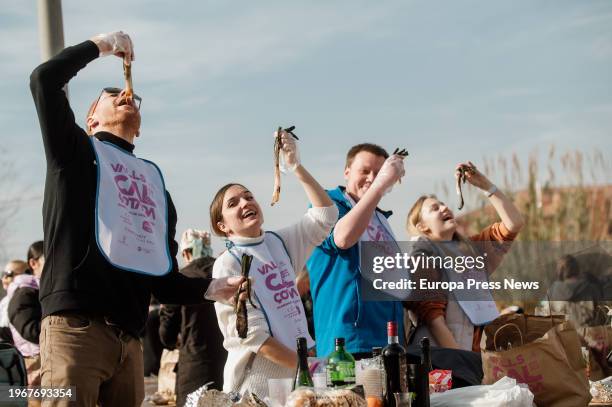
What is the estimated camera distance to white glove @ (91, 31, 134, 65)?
384 centimetres

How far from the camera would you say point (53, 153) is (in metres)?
3.61

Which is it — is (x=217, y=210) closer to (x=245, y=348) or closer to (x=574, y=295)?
(x=245, y=348)

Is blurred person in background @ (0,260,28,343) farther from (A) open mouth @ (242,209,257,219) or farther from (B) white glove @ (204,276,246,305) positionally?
(B) white glove @ (204,276,246,305)

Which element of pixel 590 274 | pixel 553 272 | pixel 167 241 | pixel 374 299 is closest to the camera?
pixel 167 241

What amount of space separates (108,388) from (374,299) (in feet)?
5.96

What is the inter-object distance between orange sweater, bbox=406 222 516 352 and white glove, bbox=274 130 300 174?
1.15 m

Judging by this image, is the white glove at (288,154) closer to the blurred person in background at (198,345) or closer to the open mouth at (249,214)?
the open mouth at (249,214)

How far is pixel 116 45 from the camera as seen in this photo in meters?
3.88

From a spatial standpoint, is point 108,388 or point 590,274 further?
point 590,274

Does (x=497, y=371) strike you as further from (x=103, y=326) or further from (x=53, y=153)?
(x=53, y=153)

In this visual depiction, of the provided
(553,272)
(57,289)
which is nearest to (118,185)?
(57,289)

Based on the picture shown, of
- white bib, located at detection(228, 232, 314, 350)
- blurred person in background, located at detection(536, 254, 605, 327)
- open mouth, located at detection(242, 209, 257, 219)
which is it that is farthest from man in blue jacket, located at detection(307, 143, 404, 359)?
blurred person in background, located at detection(536, 254, 605, 327)

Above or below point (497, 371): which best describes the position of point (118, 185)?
above

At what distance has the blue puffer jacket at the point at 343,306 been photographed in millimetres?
5039
